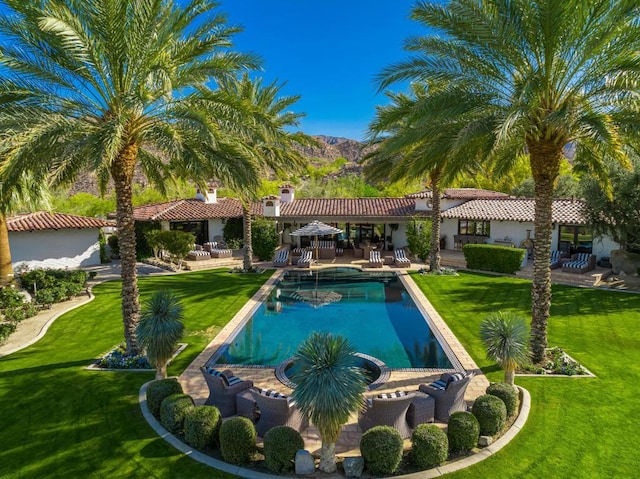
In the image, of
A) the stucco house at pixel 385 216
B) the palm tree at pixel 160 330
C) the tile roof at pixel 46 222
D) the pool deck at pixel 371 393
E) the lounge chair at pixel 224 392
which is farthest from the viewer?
the stucco house at pixel 385 216

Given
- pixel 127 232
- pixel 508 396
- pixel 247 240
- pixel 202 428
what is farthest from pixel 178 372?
pixel 247 240

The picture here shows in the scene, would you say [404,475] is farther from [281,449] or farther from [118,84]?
[118,84]

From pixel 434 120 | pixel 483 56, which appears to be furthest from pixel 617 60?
pixel 434 120

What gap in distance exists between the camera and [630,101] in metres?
9.88

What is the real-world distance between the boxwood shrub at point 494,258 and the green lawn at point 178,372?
273 inches

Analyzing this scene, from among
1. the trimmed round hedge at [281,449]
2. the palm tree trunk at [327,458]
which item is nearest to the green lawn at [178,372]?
the trimmed round hedge at [281,449]

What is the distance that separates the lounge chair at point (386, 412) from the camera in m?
8.20

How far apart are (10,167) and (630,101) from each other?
14.3m

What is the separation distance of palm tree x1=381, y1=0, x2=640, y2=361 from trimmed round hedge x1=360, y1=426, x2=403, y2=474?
6.39m

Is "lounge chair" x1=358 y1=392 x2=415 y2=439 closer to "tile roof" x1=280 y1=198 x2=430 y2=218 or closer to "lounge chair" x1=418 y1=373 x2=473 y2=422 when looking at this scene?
"lounge chair" x1=418 y1=373 x2=473 y2=422

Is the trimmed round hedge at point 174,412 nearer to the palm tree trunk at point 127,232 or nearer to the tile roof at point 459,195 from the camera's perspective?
the palm tree trunk at point 127,232

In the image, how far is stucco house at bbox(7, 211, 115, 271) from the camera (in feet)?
85.8

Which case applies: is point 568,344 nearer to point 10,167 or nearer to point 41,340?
point 10,167

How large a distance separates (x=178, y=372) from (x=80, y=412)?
2.67 metres
